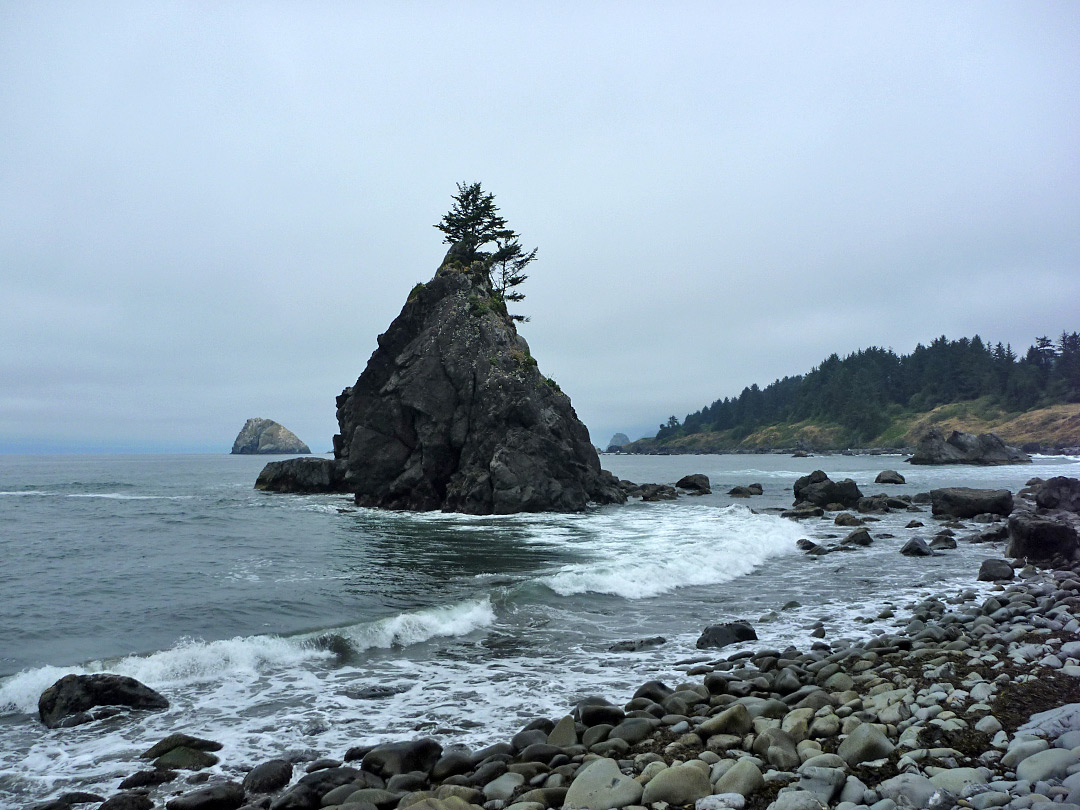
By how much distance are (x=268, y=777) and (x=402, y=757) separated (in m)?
1.50

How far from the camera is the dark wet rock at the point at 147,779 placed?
7215 millimetres

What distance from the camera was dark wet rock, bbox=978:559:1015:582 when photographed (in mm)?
17250

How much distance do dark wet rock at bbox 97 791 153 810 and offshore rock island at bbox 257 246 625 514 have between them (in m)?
32.0

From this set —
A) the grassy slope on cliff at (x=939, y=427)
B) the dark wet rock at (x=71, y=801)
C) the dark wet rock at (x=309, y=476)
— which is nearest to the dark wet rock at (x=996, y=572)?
the dark wet rock at (x=71, y=801)

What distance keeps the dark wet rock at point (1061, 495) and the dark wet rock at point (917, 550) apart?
13.1m

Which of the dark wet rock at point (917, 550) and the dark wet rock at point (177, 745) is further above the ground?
the dark wet rock at point (177, 745)

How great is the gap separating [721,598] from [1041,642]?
7.90 metres

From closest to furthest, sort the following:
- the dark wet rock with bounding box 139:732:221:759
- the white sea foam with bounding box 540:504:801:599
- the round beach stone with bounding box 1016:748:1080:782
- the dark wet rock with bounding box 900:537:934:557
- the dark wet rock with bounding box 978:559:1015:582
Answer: the round beach stone with bounding box 1016:748:1080:782 → the dark wet rock with bounding box 139:732:221:759 → the dark wet rock with bounding box 978:559:1015:582 → the white sea foam with bounding box 540:504:801:599 → the dark wet rock with bounding box 900:537:934:557

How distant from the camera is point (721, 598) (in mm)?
16922

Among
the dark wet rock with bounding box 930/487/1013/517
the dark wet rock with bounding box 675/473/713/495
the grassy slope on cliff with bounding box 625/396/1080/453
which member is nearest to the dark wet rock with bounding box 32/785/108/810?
the dark wet rock with bounding box 930/487/1013/517

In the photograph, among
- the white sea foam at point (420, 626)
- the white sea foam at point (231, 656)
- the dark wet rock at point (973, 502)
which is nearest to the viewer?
the white sea foam at point (231, 656)

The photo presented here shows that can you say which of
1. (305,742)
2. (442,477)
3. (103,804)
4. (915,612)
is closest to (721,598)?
(915,612)

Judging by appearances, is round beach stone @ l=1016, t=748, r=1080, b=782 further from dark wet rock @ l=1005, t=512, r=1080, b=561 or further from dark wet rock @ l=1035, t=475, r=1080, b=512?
dark wet rock @ l=1035, t=475, r=1080, b=512

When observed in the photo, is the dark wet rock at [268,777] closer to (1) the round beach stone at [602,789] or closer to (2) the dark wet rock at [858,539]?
(1) the round beach stone at [602,789]
